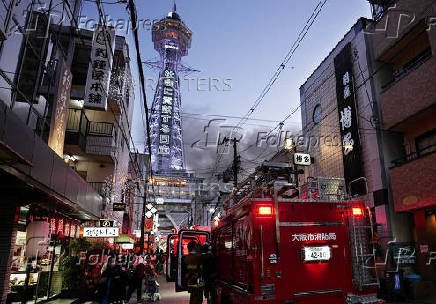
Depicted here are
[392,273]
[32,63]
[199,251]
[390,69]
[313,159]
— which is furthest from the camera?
[313,159]

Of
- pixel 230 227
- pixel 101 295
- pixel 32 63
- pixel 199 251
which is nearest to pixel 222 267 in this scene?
pixel 199 251

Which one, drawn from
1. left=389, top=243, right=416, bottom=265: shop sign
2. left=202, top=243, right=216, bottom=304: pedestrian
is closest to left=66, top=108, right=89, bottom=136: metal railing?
left=202, top=243, right=216, bottom=304: pedestrian

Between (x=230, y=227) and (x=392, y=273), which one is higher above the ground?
(x=230, y=227)

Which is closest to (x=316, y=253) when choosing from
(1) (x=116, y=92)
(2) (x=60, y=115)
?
(2) (x=60, y=115)

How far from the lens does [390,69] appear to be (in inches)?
722

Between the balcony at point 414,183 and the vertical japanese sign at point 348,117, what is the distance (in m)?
2.56

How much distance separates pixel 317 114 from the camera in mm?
23344

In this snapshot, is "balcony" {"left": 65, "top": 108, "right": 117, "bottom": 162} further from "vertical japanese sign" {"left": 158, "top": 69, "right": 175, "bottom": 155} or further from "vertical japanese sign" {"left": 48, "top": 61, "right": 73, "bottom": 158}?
"vertical japanese sign" {"left": 158, "top": 69, "right": 175, "bottom": 155}

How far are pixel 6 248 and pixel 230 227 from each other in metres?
6.79

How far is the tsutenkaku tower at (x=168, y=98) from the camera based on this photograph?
504 ft

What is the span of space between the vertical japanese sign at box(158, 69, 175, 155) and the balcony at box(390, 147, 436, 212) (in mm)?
141542

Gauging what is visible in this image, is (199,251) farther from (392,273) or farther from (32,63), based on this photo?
(392,273)

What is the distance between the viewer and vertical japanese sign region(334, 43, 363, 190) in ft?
60.6

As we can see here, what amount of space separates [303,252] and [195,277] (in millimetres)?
3271
